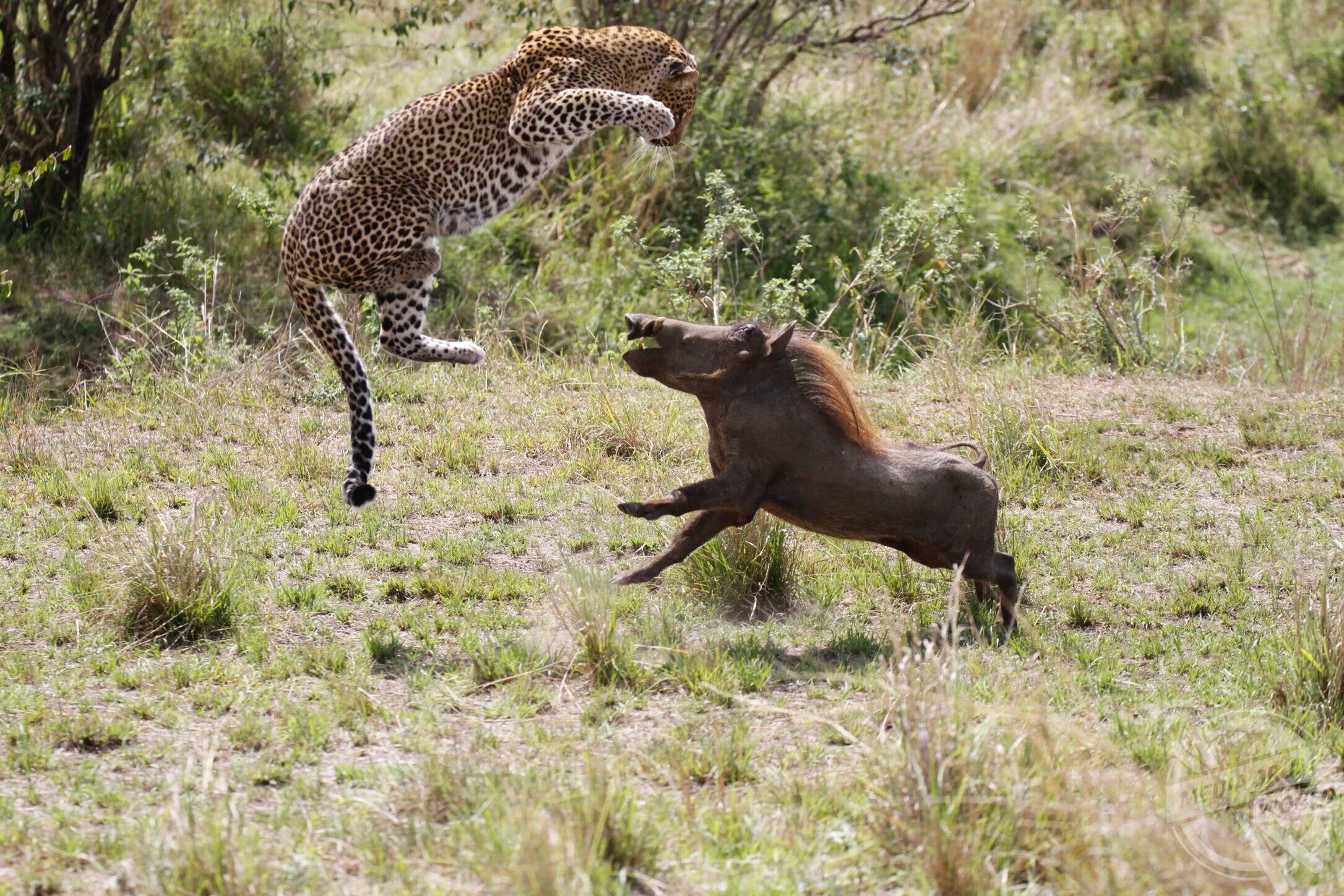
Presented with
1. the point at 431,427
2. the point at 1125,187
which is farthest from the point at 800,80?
the point at 431,427

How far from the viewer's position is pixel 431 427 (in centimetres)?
884

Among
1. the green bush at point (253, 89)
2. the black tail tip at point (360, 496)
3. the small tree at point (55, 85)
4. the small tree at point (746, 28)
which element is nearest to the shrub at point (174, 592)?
the black tail tip at point (360, 496)

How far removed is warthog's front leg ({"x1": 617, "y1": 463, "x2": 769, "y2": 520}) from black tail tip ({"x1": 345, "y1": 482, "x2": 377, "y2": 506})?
3.97 ft

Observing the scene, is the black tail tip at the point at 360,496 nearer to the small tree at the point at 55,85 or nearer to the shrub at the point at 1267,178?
the small tree at the point at 55,85

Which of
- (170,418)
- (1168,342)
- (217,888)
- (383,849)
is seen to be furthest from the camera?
(1168,342)

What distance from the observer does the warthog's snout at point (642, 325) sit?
6035 mm

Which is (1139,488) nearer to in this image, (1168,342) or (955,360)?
(955,360)

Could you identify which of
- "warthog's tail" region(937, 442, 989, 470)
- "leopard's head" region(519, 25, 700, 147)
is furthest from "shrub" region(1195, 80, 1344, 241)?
"warthog's tail" region(937, 442, 989, 470)

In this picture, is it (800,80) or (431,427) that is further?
(800,80)

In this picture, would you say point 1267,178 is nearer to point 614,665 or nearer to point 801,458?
point 801,458

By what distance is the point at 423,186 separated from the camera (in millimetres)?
7297

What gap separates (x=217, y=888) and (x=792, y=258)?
9.37 meters

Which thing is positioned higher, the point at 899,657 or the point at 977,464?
the point at 977,464

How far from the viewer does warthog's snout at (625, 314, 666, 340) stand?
6.04 metres
